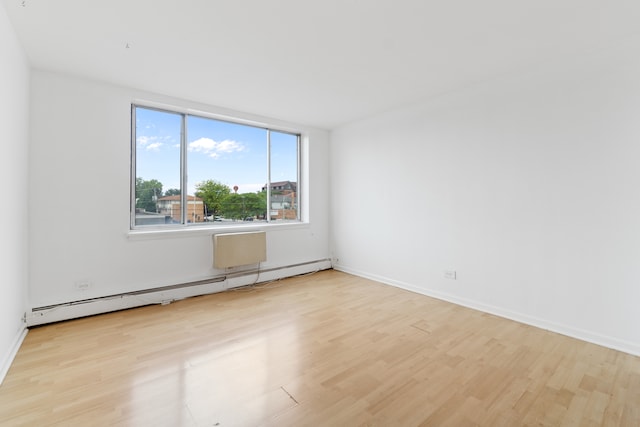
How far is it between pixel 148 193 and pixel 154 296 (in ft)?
4.34

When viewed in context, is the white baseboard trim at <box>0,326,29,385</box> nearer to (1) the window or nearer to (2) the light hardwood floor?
(2) the light hardwood floor

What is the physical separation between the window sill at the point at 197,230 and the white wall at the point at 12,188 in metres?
0.98

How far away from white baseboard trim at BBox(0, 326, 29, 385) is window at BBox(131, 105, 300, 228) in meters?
1.46

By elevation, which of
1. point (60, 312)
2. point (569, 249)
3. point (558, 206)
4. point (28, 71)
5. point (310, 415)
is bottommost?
point (310, 415)

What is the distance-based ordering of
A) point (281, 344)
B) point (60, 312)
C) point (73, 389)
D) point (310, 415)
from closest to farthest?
point (310, 415)
point (73, 389)
point (281, 344)
point (60, 312)

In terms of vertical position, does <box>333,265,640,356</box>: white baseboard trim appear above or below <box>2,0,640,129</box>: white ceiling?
below

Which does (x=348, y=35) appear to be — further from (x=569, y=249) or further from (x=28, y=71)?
(x=28, y=71)

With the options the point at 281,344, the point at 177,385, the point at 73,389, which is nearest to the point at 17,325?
the point at 73,389

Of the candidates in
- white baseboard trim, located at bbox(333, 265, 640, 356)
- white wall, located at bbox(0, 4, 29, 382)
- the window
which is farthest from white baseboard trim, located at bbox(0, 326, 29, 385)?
white baseboard trim, located at bbox(333, 265, 640, 356)

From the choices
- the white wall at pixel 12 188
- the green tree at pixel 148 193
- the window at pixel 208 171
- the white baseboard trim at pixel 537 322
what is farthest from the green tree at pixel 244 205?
the white baseboard trim at pixel 537 322

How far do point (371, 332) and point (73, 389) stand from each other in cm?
235

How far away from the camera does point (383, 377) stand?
6.86 feet

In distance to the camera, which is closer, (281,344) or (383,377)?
(383,377)

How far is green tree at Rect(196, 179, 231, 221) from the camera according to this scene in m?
4.24
